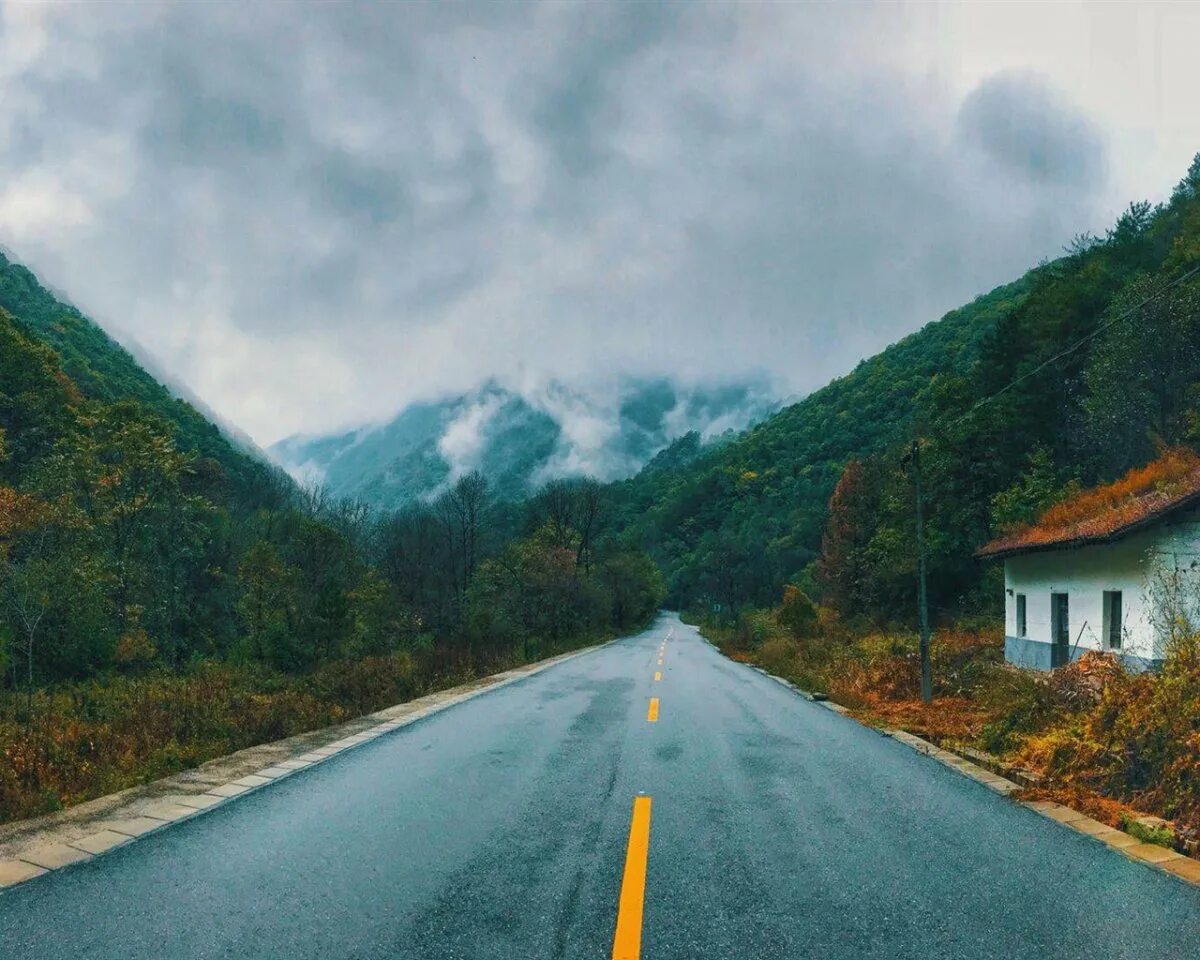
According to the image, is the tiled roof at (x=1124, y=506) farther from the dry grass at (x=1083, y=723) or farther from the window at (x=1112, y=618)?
the dry grass at (x=1083, y=723)

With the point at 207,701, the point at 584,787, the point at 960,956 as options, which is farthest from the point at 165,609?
the point at 960,956

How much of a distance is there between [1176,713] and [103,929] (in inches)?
336

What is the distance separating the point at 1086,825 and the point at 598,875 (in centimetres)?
416

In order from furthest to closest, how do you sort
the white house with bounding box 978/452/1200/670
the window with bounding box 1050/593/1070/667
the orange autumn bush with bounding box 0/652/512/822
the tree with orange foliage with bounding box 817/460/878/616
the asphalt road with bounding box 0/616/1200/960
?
the tree with orange foliage with bounding box 817/460/878/616
the window with bounding box 1050/593/1070/667
the white house with bounding box 978/452/1200/670
the orange autumn bush with bounding box 0/652/512/822
the asphalt road with bounding box 0/616/1200/960

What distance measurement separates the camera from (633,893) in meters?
4.47

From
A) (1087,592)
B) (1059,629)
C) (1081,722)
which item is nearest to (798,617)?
(1059,629)

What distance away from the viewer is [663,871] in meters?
4.88

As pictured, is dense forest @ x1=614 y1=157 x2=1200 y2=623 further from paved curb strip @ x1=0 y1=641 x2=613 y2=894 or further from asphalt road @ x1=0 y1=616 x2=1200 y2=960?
paved curb strip @ x1=0 y1=641 x2=613 y2=894

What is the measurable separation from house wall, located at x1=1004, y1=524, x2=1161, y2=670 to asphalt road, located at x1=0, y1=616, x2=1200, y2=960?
895 centimetres

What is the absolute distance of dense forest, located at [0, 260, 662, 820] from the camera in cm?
1011

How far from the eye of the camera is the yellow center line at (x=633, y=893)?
3758mm

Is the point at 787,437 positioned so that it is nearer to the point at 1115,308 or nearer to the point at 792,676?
the point at 1115,308

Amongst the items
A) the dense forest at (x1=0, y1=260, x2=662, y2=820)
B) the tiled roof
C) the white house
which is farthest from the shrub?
the tiled roof

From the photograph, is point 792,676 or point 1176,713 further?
point 792,676
